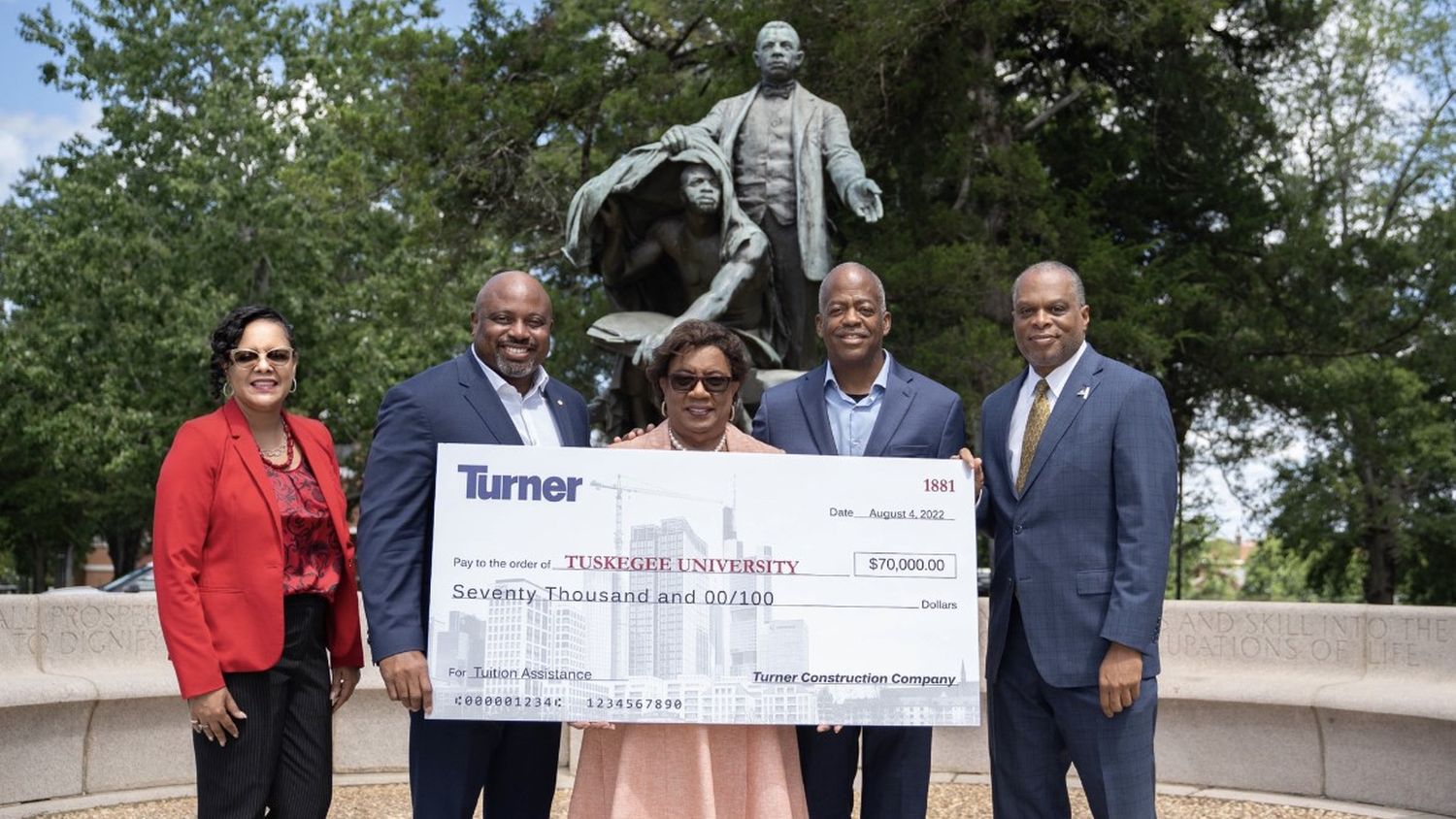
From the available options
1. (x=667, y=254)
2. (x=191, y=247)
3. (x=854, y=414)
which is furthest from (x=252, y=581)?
(x=191, y=247)

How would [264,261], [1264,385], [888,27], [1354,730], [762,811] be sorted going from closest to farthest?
[762,811] → [1354,730] → [888,27] → [1264,385] → [264,261]

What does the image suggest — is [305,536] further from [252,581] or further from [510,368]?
[510,368]

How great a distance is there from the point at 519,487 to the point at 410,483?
387 mm

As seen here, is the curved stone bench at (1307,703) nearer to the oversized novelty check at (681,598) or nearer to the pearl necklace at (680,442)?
the oversized novelty check at (681,598)

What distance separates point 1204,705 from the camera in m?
7.91

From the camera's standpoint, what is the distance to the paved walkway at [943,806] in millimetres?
7273

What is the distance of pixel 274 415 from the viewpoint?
170 inches

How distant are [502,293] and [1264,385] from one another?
18.4m

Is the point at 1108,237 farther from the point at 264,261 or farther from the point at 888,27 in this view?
the point at 264,261

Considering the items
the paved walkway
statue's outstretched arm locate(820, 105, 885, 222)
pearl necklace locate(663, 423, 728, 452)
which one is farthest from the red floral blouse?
statue's outstretched arm locate(820, 105, 885, 222)

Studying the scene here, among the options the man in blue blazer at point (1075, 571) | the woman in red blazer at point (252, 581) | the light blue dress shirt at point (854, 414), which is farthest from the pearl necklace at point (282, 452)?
the man in blue blazer at point (1075, 571)

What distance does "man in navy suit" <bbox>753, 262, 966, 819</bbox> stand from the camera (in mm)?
4426

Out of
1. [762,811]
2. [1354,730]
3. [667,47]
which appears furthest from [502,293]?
[667,47]

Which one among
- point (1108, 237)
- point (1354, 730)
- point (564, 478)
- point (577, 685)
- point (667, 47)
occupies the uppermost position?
point (667, 47)
